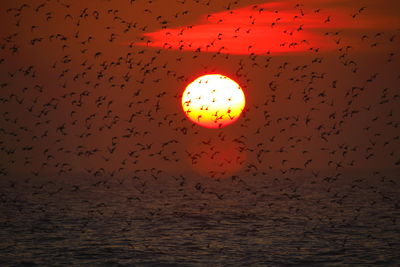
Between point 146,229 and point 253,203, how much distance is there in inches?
1624

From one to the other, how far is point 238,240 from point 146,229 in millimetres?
12524

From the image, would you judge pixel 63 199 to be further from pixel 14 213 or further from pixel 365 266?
pixel 365 266

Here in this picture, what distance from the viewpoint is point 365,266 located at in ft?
160

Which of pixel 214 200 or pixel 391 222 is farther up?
pixel 214 200

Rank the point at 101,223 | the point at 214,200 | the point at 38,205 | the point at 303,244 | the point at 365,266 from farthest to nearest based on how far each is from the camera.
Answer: the point at 214,200 < the point at 38,205 < the point at 101,223 < the point at 303,244 < the point at 365,266

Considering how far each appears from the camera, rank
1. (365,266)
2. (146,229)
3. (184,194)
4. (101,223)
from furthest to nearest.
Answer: (184,194) < (101,223) < (146,229) < (365,266)

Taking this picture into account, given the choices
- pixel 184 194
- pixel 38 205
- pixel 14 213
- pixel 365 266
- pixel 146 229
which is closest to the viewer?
pixel 365 266

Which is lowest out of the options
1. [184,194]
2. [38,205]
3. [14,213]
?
[14,213]

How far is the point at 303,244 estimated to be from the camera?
59.9 meters

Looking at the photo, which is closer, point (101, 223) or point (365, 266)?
point (365, 266)

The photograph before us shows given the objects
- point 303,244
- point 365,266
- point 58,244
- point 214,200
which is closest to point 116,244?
point 58,244

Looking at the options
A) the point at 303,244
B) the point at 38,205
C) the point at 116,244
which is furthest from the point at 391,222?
the point at 38,205

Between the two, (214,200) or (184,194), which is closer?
(214,200)

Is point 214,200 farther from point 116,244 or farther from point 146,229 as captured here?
point 116,244
